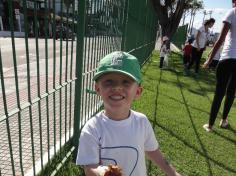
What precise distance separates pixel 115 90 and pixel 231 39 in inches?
122

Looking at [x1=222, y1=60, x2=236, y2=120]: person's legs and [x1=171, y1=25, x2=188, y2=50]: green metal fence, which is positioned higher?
[x1=222, y1=60, x2=236, y2=120]: person's legs

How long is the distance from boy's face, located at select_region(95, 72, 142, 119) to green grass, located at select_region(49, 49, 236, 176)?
1.62 metres

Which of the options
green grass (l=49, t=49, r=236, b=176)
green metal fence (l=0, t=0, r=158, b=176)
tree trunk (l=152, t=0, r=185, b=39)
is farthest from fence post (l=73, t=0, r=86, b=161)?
tree trunk (l=152, t=0, r=185, b=39)

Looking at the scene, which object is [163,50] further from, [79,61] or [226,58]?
[79,61]

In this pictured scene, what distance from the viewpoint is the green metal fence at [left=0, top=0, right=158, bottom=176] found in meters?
2.09

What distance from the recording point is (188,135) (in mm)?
4668

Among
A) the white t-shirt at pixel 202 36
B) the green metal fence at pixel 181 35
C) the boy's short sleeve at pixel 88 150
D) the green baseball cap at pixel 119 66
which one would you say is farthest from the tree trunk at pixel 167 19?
the boy's short sleeve at pixel 88 150

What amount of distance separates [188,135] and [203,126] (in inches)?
20.6

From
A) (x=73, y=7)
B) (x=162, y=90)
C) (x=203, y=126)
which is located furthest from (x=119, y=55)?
(x=162, y=90)

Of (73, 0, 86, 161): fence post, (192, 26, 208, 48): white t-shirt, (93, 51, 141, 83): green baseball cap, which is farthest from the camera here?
(192, 26, 208, 48): white t-shirt

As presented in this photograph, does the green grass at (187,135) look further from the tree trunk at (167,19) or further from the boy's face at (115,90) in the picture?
the tree trunk at (167,19)

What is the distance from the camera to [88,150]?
1775mm

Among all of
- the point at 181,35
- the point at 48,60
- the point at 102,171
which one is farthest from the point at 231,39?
the point at 181,35

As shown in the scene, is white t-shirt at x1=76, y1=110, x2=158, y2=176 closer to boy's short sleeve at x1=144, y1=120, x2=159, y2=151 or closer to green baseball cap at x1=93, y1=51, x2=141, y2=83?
boy's short sleeve at x1=144, y1=120, x2=159, y2=151
